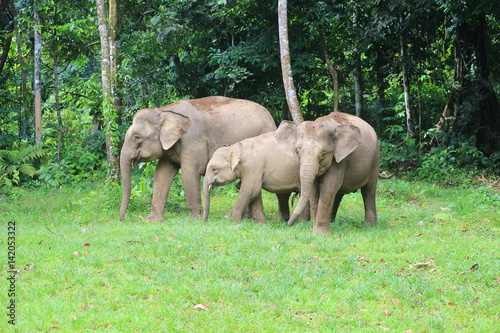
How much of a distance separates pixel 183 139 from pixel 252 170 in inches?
65.2

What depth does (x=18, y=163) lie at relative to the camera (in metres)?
15.1

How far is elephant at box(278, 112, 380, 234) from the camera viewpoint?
897cm

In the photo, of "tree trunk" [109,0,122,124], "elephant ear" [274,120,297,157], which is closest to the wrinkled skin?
"elephant ear" [274,120,297,157]

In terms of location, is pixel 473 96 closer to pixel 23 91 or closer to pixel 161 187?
pixel 161 187

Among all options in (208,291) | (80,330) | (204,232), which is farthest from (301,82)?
(80,330)

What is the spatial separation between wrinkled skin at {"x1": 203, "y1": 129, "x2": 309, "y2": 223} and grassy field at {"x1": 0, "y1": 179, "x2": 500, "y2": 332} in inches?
22.6

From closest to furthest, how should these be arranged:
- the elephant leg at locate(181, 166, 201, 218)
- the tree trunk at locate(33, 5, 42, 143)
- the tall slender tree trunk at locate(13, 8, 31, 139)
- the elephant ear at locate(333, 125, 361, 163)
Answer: the elephant ear at locate(333, 125, 361, 163) → the elephant leg at locate(181, 166, 201, 218) → the tree trunk at locate(33, 5, 42, 143) → the tall slender tree trunk at locate(13, 8, 31, 139)

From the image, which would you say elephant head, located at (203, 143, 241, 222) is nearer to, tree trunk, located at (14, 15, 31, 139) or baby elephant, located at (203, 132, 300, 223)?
baby elephant, located at (203, 132, 300, 223)

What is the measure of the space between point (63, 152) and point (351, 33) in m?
9.41

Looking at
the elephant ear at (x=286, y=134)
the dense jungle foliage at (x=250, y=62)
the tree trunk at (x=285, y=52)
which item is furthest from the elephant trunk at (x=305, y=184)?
the dense jungle foliage at (x=250, y=62)

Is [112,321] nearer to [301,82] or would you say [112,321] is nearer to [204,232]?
[204,232]

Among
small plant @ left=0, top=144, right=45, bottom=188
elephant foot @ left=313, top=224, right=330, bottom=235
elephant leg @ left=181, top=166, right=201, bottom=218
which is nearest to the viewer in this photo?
elephant foot @ left=313, top=224, right=330, bottom=235

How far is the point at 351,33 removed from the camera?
18.9 m

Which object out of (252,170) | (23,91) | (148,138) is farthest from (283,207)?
(23,91)
